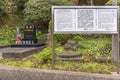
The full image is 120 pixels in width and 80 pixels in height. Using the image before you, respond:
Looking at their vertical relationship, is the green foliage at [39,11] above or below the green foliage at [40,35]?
above

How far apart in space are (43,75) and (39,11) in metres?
11.3

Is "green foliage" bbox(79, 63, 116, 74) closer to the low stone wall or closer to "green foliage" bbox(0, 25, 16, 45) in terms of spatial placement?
the low stone wall

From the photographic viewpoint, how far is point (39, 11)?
719 inches

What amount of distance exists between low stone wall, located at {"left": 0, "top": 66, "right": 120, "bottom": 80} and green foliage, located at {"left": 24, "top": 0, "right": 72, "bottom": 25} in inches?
420

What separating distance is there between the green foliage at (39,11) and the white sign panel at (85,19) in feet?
33.0

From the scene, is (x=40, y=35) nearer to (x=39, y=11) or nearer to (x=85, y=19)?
(x=39, y=11)

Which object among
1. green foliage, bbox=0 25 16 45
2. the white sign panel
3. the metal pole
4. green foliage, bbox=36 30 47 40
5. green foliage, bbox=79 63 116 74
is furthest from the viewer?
green foliage, bbox=36 30 47 40

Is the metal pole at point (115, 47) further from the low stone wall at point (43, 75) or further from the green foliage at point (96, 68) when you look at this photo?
the low stone wall at point (43, 75)

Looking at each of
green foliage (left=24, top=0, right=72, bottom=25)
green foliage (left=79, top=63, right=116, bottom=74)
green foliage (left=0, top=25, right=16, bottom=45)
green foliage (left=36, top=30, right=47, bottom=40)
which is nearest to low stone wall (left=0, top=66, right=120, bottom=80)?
green foliage (left=79, top=63, right=116, bottom=74)

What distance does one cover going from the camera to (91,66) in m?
7.99

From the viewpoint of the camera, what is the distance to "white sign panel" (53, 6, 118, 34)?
8055 millimetres

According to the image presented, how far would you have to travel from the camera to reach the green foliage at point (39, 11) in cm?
1819

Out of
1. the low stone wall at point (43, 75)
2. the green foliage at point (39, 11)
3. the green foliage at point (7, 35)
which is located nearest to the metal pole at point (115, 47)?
the low stone wall at point (43, 75)

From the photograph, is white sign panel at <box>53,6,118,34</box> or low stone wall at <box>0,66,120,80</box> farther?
white sign panel at <box>53,6,118,34</box>
